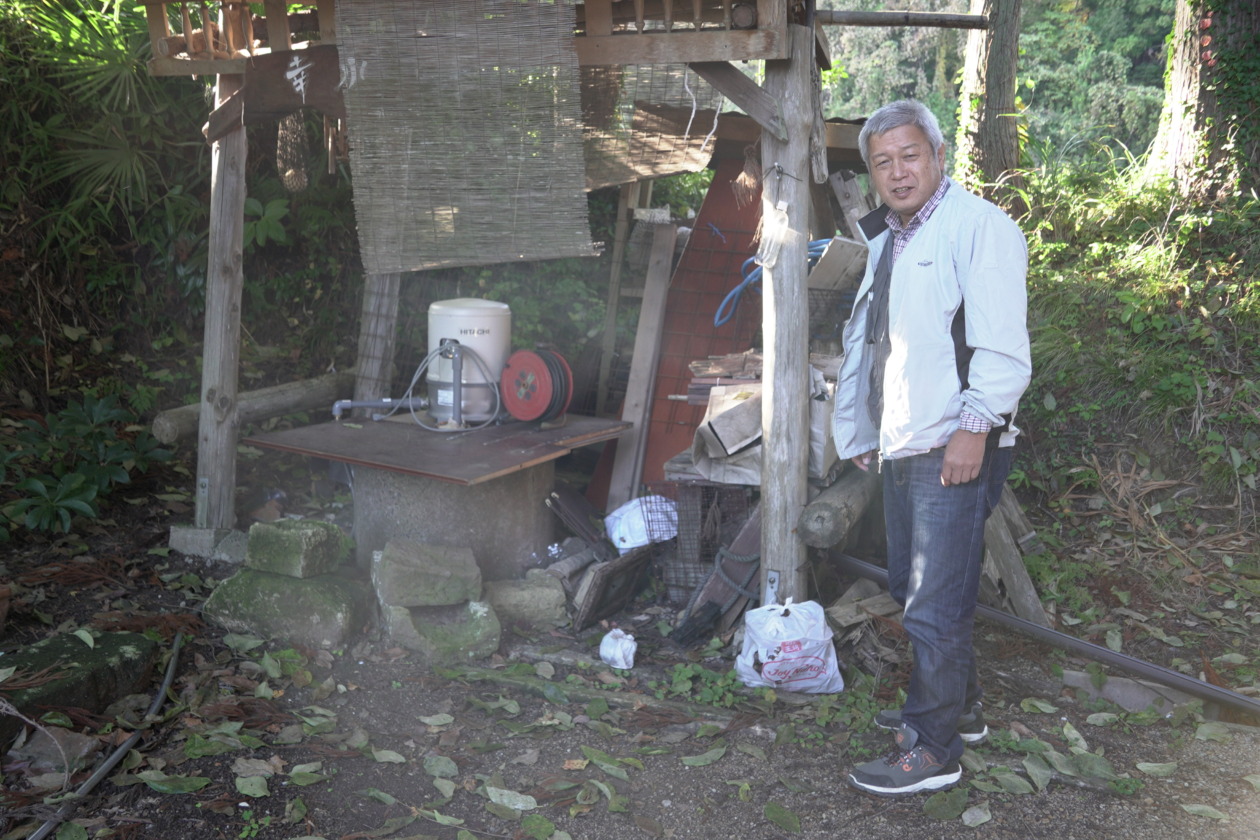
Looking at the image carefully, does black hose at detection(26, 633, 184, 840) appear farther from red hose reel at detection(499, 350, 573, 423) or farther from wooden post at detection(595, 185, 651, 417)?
wooden post at detection(595, 185, 651, 417)

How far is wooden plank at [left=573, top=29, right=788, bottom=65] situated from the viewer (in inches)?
162

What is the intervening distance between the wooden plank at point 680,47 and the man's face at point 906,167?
4.05 ft

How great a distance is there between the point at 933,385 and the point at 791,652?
152 centimetres

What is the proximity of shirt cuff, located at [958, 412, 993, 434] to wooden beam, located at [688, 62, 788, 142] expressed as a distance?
1872 millimetres

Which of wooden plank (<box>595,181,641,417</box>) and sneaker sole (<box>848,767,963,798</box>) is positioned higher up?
wooden plank (<box>595,181,641,417</box>)

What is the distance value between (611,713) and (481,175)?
8.42 feet

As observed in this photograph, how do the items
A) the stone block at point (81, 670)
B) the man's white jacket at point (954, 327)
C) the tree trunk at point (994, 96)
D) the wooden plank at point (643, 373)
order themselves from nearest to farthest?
the man's white jacket at point (954, 327)
the stone block at point (81, 670)
the wooden plank at point (643, 373)
the tree trunk at point (994, 96)

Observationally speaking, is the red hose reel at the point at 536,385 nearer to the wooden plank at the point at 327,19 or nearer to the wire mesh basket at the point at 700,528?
the wire mesh basket at the point at 700,528

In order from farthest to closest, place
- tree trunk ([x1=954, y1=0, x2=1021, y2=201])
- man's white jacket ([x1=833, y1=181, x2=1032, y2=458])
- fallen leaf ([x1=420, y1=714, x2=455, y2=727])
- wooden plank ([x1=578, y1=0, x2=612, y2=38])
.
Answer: tree trunk ([x1=954, y1=0, x2=1021, y2=201]), wooden plank ([x1=578, y1=0, x2=612, y2=38]), fallen leaf ([x1=420, y1=714, x2=455, y2=727]), man's white jacket ([x1=833, y1=181, x2=1032, y2=458])

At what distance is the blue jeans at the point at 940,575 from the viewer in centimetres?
314

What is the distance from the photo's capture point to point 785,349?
14.5 feet

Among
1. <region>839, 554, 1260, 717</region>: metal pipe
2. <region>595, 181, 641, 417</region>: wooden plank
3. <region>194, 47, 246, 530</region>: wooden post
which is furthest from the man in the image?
<region>194, 47, 246, 530</region>: wooden post

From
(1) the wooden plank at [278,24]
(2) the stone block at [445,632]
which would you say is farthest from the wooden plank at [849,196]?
(2) the stone block at [445,632]

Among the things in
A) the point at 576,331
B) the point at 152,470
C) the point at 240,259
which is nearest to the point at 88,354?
the point at 152,470
